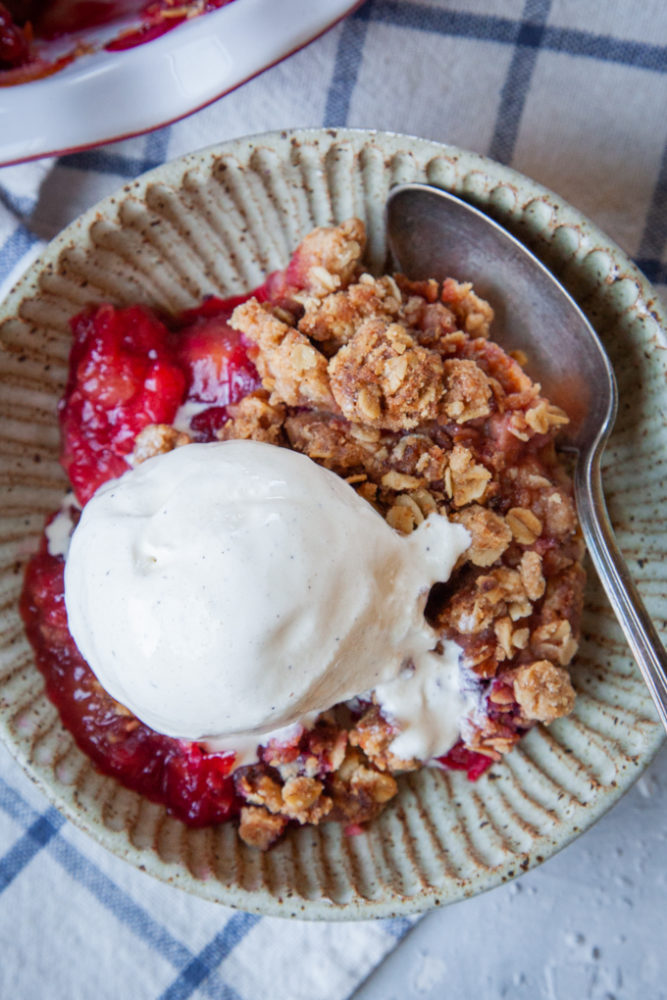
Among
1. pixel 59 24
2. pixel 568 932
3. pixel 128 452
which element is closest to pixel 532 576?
pixel 128 452

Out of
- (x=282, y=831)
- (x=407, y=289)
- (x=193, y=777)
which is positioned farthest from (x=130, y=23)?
(x=282, y=831)

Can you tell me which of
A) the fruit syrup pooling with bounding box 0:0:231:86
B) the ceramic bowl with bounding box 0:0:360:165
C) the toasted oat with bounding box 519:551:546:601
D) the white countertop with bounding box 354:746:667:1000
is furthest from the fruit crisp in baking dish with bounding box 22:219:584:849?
the fruit syrup pooling with bounding box 0:0:231:86

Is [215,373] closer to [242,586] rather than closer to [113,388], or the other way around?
[113,388]

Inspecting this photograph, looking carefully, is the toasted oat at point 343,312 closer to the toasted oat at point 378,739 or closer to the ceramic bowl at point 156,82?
the ceramic bowl at point 156,82

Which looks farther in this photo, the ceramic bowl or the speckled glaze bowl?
the ceramic bowl

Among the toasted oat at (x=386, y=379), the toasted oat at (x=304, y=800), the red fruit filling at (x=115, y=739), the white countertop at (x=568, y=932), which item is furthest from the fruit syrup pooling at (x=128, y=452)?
the white countertop at (x=568, y=932)

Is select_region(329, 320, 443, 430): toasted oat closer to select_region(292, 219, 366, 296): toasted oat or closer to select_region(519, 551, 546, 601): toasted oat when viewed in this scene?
select_region(292, 219, 366, 296): toasted oat

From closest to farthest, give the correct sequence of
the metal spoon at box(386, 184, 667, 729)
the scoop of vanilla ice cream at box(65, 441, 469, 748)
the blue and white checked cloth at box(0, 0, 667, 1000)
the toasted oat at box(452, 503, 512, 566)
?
the scoop of vanilla ice cream at box(65, 441, 469, 748) < the toasted oat at box(452, 503, 512, 566) < the metal spoon at box(386, 184, 667, 729) < the blue and white checked cloth at box(0, 0, 667, 1000)
